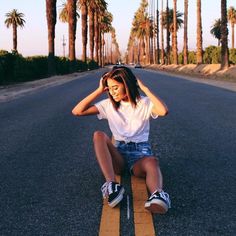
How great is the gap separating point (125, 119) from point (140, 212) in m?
1.14

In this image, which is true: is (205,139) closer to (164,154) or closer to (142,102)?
(164,154)

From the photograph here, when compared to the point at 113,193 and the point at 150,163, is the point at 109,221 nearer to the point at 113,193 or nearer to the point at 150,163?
the point at 113,193

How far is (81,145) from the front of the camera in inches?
305

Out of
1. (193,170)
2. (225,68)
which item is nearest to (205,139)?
(193,170)

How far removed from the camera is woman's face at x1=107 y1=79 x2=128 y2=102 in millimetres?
4613

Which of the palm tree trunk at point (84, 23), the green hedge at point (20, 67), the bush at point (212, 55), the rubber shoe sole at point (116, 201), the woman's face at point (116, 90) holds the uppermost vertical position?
the palm tree trunk at point (84, 23)

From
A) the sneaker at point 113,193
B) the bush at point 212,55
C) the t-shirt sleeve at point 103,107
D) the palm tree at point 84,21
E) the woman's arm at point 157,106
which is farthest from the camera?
the palm tree at point 84,21

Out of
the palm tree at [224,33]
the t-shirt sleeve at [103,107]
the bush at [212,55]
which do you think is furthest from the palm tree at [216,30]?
the t-shirt sleeve at [103,107]

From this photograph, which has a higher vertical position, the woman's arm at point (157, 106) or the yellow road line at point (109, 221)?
the woman's arm at point (157, 106)

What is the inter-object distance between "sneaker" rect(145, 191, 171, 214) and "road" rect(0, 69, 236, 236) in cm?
→ 9

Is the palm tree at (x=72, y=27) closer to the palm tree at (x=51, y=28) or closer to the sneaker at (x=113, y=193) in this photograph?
the palm tree at (x=51, y=28)

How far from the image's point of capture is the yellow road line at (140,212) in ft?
12.0

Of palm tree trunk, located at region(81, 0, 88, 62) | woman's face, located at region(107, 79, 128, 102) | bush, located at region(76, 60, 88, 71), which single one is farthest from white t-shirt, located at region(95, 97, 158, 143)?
palm tree trunk, located at region(81, 0, 88, 62)

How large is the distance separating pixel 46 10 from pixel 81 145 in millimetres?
31780
